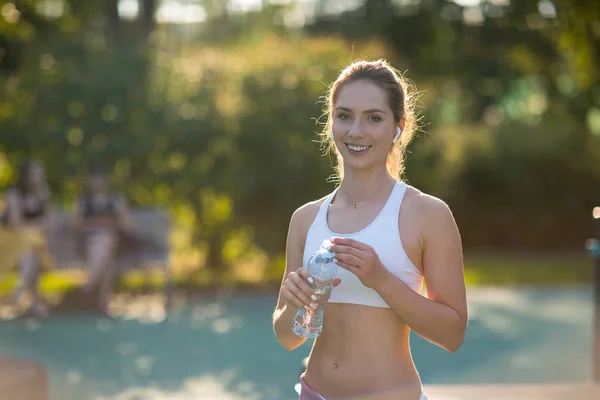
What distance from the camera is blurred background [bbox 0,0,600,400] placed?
8.87m

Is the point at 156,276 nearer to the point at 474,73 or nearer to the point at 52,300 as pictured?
the point at 52,300

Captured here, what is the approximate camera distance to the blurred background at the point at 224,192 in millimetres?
8867

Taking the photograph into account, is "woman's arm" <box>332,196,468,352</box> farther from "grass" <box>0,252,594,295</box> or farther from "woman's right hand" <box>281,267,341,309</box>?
"grass" <box>0,252,594,295</box>

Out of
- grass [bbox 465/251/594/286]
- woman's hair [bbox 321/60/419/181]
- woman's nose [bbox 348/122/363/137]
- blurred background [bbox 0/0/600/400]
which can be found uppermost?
woman's hair [bbox 321/60/419/181]

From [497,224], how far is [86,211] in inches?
377

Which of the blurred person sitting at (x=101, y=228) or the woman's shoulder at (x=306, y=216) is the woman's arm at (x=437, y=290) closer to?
the woman's shoulder at (x=306, y=216)

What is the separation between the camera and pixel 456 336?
2.89m

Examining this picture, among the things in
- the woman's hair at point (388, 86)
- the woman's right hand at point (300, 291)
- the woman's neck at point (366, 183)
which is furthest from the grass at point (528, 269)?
the woman's right hand at point (300, 291)

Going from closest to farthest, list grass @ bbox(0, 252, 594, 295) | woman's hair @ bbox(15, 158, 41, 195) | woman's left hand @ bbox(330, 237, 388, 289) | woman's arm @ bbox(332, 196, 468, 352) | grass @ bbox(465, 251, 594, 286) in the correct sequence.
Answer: woman's left hand @ bbox(330, 237, 388, 289)
woman's arm @ bbox(332, 196, 468, 352)
woman's hair @ bbox(15, 158, 41, 195)
grass @ bbox(0, 252, 594, 295)
grass @ bbox(465, 251, 594, 286)

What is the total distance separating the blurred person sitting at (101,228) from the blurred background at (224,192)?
286 mm

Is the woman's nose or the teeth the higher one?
the woman's nose

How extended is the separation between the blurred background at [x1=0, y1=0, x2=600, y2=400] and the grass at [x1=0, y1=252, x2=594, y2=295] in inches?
2.2

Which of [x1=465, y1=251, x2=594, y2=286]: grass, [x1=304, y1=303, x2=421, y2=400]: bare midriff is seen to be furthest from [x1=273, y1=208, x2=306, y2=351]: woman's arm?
[x1=465, y1=251, x2=594, y2=286]: grass

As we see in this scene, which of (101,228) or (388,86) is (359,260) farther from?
(101,228)
